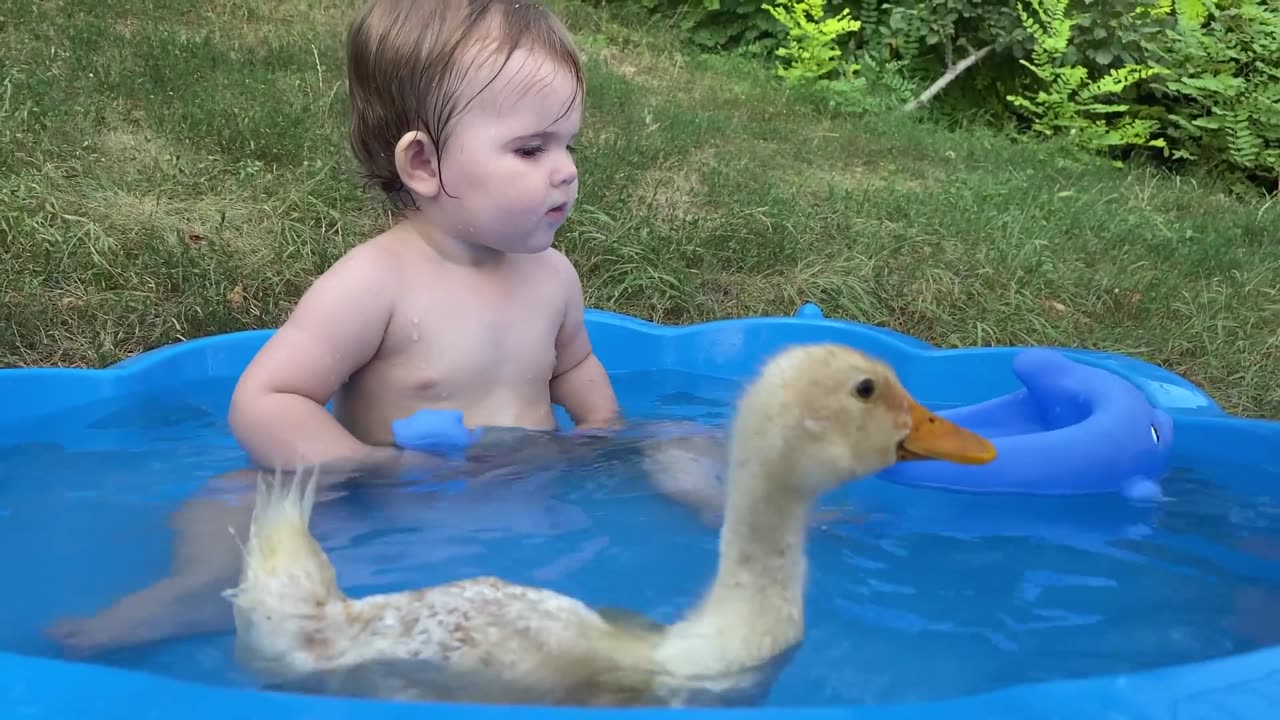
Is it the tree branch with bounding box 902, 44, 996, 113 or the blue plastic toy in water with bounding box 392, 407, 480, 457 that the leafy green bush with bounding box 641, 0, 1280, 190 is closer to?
the tree branch with bounding box 902, 44, 996, 113

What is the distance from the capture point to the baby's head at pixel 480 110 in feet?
6.91

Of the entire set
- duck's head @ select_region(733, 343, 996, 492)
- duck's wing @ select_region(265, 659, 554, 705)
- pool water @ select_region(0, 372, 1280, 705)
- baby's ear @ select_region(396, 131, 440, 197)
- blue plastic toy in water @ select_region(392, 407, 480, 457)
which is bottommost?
pool water @ select_region(0, 372, 1280, 705)

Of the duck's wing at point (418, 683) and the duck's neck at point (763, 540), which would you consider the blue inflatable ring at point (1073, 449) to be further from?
the duck's wing at point (418, 683)

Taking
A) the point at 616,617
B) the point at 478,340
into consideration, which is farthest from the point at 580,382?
the point at 616,617

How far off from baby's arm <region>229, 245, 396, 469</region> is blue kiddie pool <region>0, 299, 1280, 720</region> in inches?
5.2


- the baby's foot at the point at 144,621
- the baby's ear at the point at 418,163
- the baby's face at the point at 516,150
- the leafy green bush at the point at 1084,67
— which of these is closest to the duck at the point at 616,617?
the baby's foot at the point at 144,621

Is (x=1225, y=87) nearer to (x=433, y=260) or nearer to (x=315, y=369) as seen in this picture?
(x=433, y=260)

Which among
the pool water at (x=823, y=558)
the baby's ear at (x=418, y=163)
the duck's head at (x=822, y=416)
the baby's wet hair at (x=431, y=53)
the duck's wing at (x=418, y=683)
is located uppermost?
the baby's wet hair at (x=431, y=53)

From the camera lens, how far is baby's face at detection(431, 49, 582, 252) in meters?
2.10

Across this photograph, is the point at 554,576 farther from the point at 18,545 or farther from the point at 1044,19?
the point at 1044,19

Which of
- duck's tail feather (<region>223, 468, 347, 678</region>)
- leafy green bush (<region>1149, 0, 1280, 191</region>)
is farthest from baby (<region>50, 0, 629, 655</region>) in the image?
leafy green bush (<region>1149, 0, 1280, 191</region>)

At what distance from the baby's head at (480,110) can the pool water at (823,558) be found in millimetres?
472

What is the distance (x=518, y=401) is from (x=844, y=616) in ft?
2.82

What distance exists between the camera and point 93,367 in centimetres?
294
